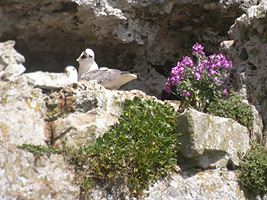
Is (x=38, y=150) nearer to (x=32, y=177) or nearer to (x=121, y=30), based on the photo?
(x=32, y=177)

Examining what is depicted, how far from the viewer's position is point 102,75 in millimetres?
5234

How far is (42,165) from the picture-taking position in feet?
12.1

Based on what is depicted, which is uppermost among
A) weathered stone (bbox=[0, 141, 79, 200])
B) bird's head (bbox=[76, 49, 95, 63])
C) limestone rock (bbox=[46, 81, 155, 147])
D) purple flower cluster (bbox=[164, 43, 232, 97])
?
purple flower cluster (bbox=[164, 43, 232, 97])

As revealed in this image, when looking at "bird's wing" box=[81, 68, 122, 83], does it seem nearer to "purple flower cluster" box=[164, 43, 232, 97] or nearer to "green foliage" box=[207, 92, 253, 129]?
"purple flower cluster" box=[164, 43, 232, 97]

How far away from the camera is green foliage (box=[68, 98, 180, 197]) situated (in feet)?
12.5

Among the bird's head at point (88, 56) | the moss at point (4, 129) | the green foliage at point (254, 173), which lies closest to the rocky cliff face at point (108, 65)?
the moss at point (4, 129)

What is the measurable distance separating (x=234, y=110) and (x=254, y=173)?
90cm

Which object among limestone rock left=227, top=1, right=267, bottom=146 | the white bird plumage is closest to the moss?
the white bird plumage

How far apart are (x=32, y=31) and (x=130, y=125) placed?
10.1ft

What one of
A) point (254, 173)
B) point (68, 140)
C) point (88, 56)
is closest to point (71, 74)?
point (88, 56)

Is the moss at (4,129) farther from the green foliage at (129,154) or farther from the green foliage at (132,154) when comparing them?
the green foliage at (132,154)

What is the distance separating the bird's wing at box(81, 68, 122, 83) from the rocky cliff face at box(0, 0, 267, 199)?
437mm

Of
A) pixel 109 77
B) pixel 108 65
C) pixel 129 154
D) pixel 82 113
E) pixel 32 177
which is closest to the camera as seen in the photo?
pixel 32 177

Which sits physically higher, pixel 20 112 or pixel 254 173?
pixel 254 173
